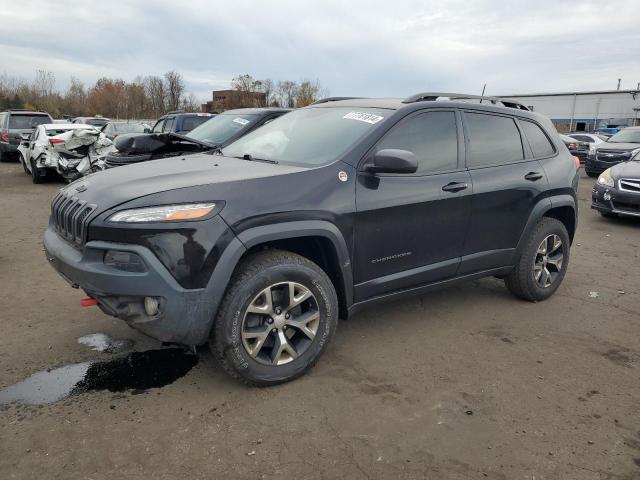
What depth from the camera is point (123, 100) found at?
67438 millimetres

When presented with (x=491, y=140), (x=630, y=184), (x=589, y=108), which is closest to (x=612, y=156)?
(x=630, y=184)

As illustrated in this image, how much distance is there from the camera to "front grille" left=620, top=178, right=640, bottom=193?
8578 millimetres

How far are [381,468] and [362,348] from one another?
1.33m

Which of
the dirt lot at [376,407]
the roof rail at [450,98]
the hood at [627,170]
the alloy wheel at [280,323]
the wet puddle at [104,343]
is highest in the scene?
the roof rail at [450,98]

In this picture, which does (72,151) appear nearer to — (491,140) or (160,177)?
(160,177)

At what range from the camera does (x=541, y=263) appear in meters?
4.72

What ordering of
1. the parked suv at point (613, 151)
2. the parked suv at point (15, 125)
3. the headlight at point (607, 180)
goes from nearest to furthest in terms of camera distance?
the headlight at point (607, 180) → the parked suv at point (613, 151) → the parked suv at point (15, 125)

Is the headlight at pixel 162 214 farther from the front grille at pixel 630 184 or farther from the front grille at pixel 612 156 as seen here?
the front grille at pixel 612 156

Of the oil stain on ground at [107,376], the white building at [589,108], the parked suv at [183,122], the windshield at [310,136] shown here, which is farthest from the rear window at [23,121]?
the white building at [589,108]

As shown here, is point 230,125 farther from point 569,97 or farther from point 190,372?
point 569,97

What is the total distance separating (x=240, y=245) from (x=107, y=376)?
132 centimetres

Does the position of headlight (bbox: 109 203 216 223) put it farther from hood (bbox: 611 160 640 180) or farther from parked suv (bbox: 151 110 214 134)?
parked suv (bbox: 151 110 214 134)

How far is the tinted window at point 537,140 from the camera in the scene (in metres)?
4.61

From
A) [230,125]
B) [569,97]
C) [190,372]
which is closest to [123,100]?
[569,97]
